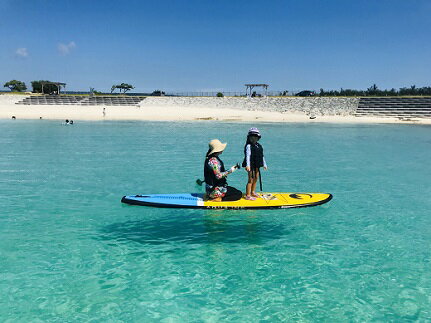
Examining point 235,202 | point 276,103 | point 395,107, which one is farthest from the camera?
point 276,103

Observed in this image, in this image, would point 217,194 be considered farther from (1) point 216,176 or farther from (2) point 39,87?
(2) point 39,87

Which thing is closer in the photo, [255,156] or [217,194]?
[217,194]

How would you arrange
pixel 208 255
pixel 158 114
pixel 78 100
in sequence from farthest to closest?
pixel 78 100 < pixel 158 114 < pixel 208 255

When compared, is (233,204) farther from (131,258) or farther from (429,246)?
(429,246)

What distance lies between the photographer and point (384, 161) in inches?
894

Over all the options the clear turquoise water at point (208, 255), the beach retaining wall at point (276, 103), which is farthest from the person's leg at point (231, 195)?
the beach retaining wall at point (276, 103)

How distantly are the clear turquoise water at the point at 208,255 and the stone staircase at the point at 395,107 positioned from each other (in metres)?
58.0

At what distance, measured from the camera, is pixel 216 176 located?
32.4 feet

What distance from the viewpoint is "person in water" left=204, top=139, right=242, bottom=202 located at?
972 centimetres

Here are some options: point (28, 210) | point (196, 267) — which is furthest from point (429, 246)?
point (28, 210)

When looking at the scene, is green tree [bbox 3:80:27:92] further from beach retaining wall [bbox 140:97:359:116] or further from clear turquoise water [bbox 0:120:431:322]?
clear turquoise water [bbox 0:120:431:322]

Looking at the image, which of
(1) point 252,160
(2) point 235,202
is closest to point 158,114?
(1) point 252,160

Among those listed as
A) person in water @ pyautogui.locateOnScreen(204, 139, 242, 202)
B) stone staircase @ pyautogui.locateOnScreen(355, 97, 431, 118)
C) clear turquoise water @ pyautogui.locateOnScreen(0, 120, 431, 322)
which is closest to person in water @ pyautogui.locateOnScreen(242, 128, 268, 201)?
person in water @ pyautogui.locateOnScreen(204, 139, 242, 202)

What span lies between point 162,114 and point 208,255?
65300 millimetres
